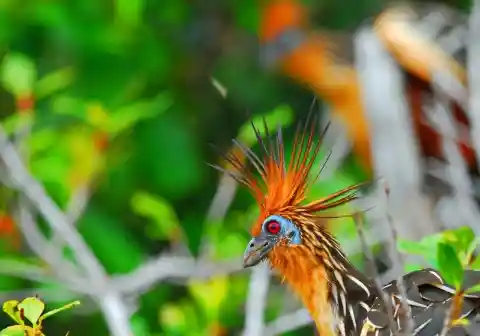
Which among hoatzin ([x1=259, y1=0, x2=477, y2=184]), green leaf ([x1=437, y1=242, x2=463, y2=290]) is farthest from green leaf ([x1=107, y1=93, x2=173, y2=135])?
green leaf ([x1=437, y1=242, x2=463, y2=290])

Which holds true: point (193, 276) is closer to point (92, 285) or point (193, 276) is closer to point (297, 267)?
point (92, 285)

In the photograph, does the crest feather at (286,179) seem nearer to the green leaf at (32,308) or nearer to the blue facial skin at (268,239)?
the blue facial skin at (268,239)

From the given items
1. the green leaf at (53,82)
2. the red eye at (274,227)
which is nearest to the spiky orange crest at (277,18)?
the green leaf at (53,82)

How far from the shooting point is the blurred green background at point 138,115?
91.7 inches

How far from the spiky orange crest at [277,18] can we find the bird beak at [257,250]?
91.9 inches

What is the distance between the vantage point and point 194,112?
3307 millimetres

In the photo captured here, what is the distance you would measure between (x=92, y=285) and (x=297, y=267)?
56 cm

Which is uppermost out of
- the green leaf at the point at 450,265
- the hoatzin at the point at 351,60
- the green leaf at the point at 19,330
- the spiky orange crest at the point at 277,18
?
the spiky orange crest at the point at 277,18

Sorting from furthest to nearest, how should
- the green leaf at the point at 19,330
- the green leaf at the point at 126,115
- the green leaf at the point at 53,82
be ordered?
1. the green leaf at the point at 53,82
2. the green leaf at the point at 126,115
3. the green leaf at the point at 19,330

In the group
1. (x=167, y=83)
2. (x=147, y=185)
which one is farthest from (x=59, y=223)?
(x=167, y=83)

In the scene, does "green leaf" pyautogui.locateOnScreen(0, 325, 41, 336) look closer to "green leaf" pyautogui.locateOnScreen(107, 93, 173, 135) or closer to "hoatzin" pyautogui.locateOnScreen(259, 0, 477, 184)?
"green leaf" pyautogui.locateOnScreen(107, 93, 173, 135)

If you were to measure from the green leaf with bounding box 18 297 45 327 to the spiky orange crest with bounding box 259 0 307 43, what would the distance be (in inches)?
103

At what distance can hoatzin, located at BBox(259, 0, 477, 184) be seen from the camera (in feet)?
9.10

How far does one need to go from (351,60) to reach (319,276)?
7.36ft
